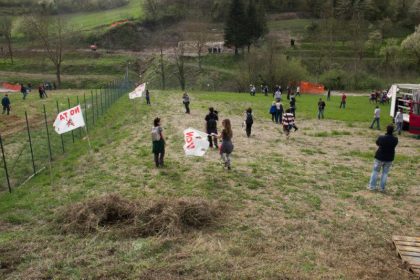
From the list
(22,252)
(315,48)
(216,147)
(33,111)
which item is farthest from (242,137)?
(315,48)

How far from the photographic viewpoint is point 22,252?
7824 millimetres

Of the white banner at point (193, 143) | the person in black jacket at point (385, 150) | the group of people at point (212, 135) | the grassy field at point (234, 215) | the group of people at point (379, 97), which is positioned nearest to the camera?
the grassy field at point (234, 215)

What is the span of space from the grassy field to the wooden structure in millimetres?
176

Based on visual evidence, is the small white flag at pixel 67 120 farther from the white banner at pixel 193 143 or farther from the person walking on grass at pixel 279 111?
the person walking on grass at pixel 279 111

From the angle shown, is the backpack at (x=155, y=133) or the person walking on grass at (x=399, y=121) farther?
the person walking on grass at (x=399, y=121)

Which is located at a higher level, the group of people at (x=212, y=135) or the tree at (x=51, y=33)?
the tree at (x=51, y=33)

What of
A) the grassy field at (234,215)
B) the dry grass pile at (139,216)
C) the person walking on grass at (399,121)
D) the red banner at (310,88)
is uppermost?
the dry grass pile at (139,216)

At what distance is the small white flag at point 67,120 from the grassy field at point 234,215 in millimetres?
1529

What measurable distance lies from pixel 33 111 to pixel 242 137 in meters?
18.6

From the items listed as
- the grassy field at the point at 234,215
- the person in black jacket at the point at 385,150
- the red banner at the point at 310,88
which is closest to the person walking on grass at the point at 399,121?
the grassy field at the point at 234,215

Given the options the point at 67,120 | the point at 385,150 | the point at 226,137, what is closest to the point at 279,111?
the point at 226,137

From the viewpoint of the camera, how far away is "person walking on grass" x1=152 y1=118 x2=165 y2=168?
13.2 metres

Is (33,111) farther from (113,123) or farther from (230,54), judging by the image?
(230,54)

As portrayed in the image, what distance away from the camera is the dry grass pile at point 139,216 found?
28.5ft
